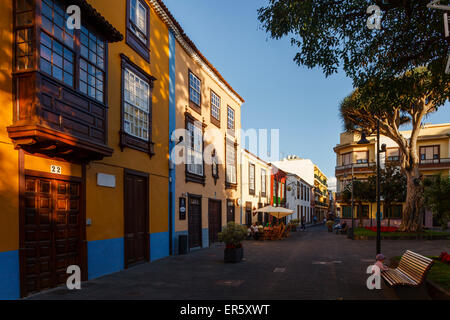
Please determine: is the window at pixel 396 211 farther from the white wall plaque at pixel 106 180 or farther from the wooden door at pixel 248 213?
the white wall plaque at pixel 106 180

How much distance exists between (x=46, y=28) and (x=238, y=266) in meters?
9.32

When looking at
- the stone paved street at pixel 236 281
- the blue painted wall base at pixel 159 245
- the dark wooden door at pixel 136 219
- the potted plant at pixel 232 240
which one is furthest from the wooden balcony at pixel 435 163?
the dark wooden door at pixel 136 219

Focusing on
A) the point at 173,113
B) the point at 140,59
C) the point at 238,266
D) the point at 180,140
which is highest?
the point at 140,59

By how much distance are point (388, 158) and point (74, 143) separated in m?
48.3

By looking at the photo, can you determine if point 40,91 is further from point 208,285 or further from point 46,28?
point 208,285

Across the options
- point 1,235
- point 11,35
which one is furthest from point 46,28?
point 1,235

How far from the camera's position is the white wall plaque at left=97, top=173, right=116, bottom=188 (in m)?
11.1

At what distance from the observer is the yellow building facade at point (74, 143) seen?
8008mm

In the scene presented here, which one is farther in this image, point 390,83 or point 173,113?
point 173,113

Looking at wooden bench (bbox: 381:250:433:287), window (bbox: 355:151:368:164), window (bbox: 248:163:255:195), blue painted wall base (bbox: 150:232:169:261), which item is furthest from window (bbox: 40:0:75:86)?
window (bbox: 355:151:368:164)

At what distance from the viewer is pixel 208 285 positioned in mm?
9883

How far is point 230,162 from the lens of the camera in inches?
1023

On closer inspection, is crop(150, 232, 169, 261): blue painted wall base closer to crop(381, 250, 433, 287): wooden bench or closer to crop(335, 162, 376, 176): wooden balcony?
crop(381, 250, 433, 287): wooden bench

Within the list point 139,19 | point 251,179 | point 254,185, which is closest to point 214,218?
point 251,179
